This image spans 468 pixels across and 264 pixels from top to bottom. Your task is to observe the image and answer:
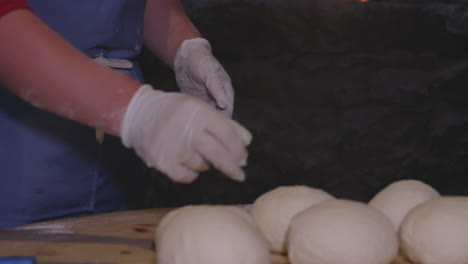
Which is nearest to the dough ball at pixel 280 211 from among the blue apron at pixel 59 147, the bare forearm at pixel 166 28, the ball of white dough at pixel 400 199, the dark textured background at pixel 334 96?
the ball of white dough at pixel 400 199

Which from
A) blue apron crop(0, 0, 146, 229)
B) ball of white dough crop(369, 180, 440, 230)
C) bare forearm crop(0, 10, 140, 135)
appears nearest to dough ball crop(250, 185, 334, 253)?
ball of white dough crop(369, 180, 440, 230)

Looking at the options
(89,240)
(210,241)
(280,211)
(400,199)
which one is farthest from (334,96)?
(210,241)

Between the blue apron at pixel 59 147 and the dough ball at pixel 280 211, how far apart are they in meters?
0.55

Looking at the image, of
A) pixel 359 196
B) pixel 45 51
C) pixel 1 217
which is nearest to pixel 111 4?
pixel 45 51

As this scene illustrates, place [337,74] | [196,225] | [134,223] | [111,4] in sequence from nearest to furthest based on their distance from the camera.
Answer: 1. [196,225]
2. [134,223]
3. [111,4]
4. [337,74]

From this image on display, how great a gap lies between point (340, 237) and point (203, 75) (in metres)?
0.77

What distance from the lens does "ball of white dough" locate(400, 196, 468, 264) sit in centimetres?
115

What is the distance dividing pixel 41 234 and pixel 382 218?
0.79m

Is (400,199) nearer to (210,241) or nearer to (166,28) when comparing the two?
(210,241)

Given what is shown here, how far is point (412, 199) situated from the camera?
51.9 inches

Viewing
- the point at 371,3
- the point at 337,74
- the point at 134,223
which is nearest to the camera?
the point at 134,223

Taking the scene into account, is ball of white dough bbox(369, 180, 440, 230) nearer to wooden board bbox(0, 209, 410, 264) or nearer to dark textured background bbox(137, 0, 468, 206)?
wooden board bbox(0, 209, 410, 264)

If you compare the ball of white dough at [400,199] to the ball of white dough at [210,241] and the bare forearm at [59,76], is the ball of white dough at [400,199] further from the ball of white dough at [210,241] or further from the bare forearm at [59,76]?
the bare forearm at [59,76]

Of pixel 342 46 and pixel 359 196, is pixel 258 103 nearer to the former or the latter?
pixel 342 46
